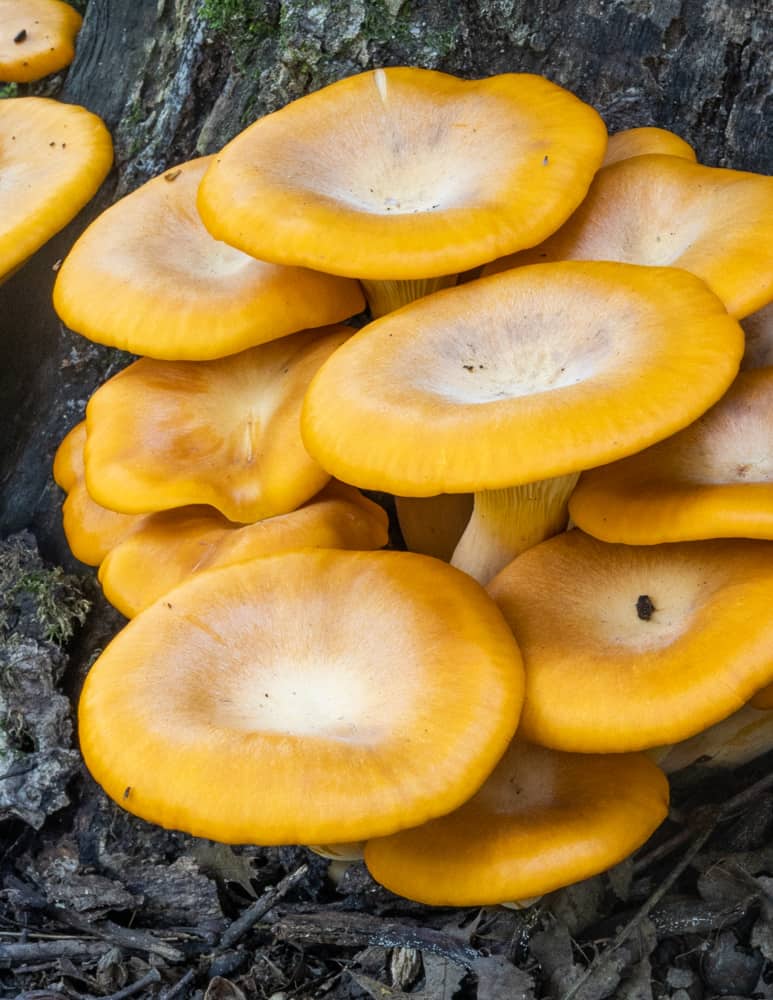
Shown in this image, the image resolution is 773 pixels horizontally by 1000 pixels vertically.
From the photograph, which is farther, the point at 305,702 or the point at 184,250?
the point at 184,250

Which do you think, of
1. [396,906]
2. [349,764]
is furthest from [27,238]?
[396,906]

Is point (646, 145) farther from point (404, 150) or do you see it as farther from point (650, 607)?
point (650, 607)

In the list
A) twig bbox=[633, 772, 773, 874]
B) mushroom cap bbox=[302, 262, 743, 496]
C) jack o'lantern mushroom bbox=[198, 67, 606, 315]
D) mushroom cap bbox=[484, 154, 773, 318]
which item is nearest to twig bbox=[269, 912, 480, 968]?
twig bbox=[633, 772, 773, 874]

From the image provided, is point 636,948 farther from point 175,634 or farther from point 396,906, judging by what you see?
point 175,634

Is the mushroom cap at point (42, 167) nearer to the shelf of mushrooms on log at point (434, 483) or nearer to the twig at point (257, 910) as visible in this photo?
the shelf of mushrooms on log at point (434, 483)

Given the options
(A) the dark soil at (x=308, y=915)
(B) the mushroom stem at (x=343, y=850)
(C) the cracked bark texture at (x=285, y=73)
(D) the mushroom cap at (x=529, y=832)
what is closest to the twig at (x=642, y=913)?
(A) the dark soil at (x=308, y=915)

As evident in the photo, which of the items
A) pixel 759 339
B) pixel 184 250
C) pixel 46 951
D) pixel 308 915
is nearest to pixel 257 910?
pixel 308 915

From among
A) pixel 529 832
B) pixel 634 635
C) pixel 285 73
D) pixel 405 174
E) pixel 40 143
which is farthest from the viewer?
pixel 40 143
